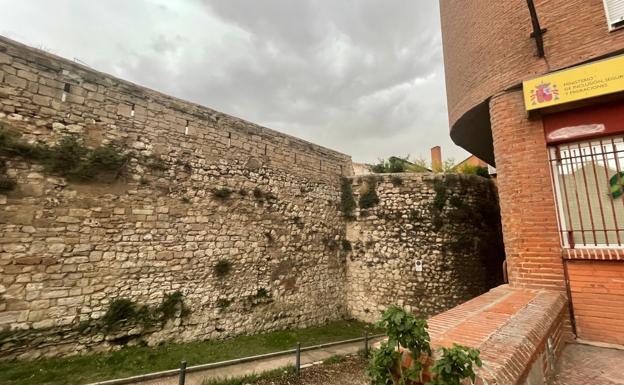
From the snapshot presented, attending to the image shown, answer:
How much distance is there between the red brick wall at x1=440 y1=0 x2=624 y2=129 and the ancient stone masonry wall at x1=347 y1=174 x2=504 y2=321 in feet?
13.0

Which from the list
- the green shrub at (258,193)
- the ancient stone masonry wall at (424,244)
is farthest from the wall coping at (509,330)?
the green shrub at (258,193)

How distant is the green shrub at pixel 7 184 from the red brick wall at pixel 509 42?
Answer: 869cm

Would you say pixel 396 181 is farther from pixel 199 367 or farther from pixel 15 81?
pixel 15 81

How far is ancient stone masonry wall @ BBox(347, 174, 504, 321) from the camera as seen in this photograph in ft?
30.7

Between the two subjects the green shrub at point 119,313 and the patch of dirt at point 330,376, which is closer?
the patch of dirt at point 330,376

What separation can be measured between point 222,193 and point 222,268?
6.57 feet

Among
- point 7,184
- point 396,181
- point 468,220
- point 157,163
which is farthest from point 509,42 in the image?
point 7,184

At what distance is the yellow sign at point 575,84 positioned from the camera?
12.8 ft

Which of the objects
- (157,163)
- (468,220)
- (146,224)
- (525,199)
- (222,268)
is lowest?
(222,268)

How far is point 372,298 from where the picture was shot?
10086 millimetres

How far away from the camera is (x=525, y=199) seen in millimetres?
4613

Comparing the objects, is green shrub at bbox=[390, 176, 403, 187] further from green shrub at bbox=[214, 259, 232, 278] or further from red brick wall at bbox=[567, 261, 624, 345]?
red brick wall at bbox=[567, 261, 624, 345]

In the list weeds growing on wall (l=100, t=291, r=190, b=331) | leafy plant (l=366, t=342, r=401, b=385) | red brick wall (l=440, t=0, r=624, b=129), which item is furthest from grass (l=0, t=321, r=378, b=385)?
red brick wall (l=440, t=0, r=624, b=129)

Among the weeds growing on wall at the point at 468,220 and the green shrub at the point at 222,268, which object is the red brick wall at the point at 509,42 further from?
the green shrub at the point at 222,268
